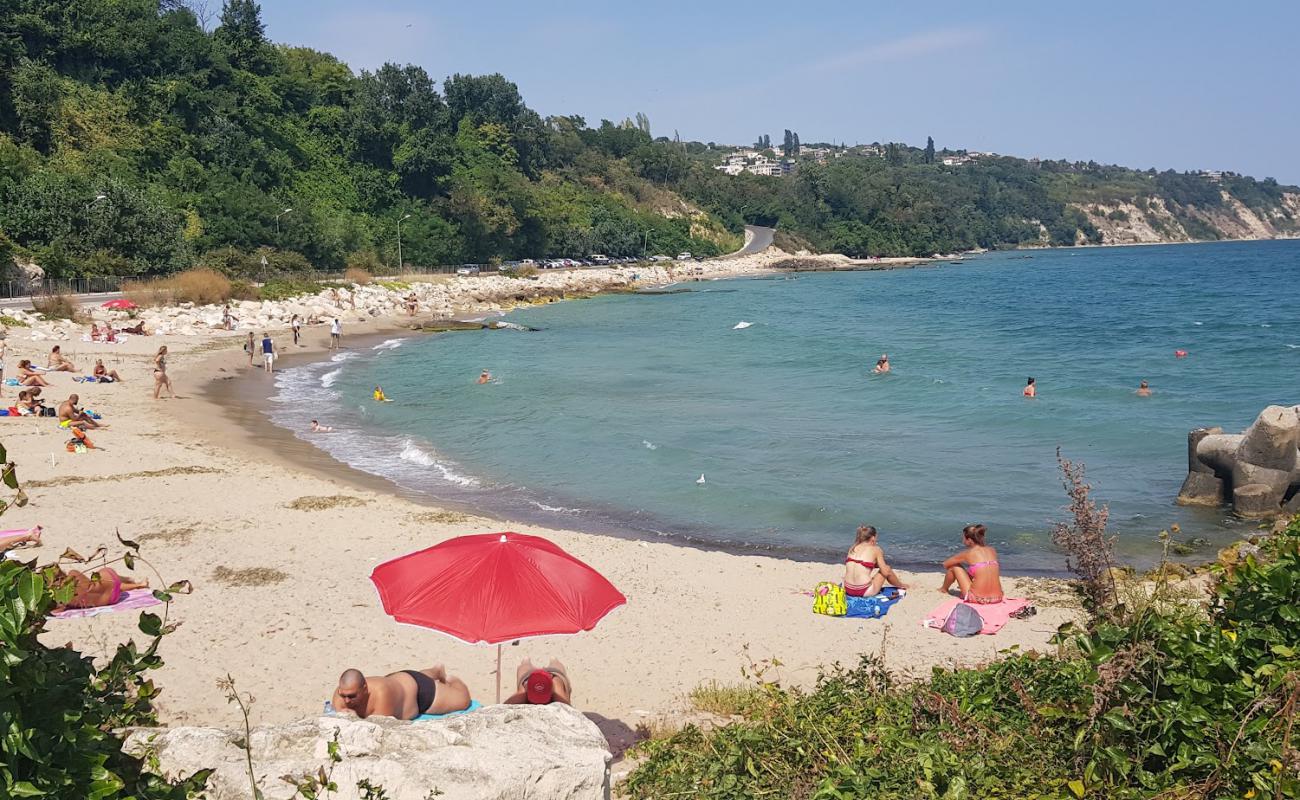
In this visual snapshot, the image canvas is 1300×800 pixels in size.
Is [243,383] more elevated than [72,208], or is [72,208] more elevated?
[72,208]

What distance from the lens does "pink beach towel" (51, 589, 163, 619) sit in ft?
29.5

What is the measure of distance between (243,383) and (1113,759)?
93.0ft

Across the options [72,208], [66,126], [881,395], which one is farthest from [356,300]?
[881,395]

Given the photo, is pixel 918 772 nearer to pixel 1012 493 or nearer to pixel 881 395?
pixel 1012 493

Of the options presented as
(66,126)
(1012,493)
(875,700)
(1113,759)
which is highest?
(66,126)

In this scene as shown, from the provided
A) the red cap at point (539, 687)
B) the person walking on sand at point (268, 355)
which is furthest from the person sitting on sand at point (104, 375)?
the red cap at point (539, 687)

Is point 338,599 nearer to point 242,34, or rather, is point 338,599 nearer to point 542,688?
point 542,688

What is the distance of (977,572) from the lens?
10.7 m

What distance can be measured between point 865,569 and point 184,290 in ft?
130

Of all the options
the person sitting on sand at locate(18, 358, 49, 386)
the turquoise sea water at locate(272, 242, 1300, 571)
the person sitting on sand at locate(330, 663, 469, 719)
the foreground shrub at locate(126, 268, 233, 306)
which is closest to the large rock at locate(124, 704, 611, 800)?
the person sitting on sand at locate(330, 663, 469, 719)

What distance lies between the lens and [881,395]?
92.9 ft

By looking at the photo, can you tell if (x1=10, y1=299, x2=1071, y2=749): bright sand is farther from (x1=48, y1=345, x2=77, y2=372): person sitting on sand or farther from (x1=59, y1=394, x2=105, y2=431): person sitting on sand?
(x1=48, y1=345, x2=77, y2=372): person sitting on sand

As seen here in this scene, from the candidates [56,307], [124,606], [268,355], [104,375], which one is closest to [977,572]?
[124,606]

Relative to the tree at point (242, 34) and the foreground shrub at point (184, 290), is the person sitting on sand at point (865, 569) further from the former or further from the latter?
the tree at point (242, 34)
